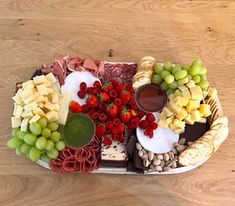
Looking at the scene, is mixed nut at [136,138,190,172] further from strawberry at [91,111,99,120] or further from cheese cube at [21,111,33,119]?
cheese cube at [21,111,33,119]

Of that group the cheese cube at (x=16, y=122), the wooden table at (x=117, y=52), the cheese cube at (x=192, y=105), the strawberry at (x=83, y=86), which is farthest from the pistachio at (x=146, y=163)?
the cheese cube at (x=16, y=122)

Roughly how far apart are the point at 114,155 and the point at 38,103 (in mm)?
285

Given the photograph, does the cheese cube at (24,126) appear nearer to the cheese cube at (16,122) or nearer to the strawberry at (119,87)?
the cheese cube at (16,122)

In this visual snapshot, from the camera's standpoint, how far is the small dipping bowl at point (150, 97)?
4.23 ft

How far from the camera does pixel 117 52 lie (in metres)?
1.50

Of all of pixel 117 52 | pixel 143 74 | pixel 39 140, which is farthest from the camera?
pixel 117 52

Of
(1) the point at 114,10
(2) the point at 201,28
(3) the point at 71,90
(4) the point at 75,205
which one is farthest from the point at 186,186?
(1) the point at 114,10

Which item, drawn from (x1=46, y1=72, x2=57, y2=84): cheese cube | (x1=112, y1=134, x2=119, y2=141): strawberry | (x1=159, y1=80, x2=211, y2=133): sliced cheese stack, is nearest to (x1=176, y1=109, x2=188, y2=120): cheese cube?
(x1=159, y1=80, x2=211, y2=133): sliced cheese stack

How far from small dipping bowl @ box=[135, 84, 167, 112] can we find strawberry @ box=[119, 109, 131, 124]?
0.08 meters

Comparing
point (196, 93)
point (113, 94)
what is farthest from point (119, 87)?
point (196, 93)

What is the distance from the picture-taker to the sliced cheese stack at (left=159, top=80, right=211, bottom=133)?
4.04ft

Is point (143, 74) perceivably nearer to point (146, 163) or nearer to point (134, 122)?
point (134, 122)

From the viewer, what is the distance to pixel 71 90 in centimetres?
131

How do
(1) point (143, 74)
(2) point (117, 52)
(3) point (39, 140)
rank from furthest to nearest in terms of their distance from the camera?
(2) point (117, 52) → (1) point (143, 74) → (3) point (39, 140)
